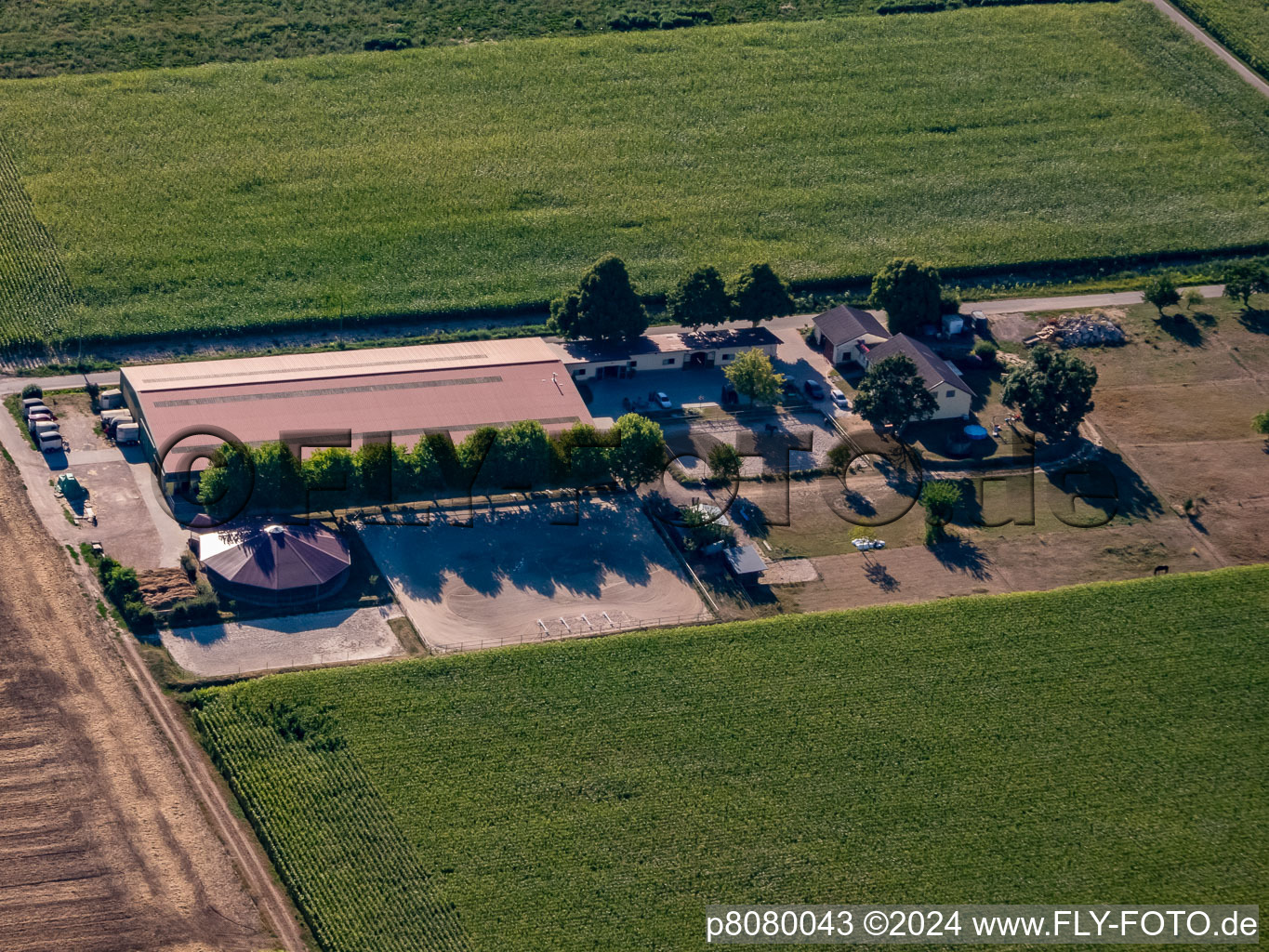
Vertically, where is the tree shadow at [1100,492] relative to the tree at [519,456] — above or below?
below

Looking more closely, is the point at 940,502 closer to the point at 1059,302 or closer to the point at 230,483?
the point at 1059,302

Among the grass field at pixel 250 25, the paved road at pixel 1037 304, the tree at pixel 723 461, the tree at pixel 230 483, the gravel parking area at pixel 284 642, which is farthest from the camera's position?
the grass field at pixel 250 25

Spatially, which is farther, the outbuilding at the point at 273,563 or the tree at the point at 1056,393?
the tree at the point at 1056,393

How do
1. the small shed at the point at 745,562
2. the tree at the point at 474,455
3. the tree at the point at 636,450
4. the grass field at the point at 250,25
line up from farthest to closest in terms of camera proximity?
the grass field at the point at 250,25, the tree at the point at 636,450, the tree at the point at 474,455, the small shed at the point at 745,562

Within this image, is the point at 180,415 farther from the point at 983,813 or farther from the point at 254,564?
the point at 983,813

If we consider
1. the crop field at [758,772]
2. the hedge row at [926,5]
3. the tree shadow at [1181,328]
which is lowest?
the crop field at [758,772]

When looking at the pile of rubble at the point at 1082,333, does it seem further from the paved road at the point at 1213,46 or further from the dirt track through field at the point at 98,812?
the dirt track through field at the point at 98,812

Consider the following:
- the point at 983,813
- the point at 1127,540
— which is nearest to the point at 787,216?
the point at 1127,540

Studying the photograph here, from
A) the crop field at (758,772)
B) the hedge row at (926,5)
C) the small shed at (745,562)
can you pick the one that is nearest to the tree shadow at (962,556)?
the crop field at (758,772)
